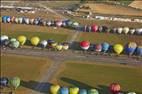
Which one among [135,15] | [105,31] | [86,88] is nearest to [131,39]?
[105,31]

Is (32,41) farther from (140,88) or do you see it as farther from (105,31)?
(140,88)

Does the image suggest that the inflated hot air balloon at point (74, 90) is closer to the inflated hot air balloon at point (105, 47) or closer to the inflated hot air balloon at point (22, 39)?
the inflated hot air balloon at point (105, 47)

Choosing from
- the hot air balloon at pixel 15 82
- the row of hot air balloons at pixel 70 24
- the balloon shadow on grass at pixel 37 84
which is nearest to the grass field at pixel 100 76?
the balloon shadow on grass at pixel 37 84

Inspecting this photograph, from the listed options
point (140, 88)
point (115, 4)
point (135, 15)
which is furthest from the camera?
point (115, 4)

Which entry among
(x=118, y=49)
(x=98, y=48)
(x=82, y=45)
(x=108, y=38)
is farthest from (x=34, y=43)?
(x=118, y=49)

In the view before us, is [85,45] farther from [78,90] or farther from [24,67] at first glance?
[78,90]

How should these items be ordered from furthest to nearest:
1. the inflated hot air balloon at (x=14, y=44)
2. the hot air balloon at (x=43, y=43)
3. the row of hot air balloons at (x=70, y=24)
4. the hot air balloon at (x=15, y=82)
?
1. the row of hot air balloons at (x=70, y=24)
2. the inflated hot air balloon at (x=14, y=44)
3. the hot air balloon at (x=43, y=43)
4. the hot air balloon at (x=15, y=82)
